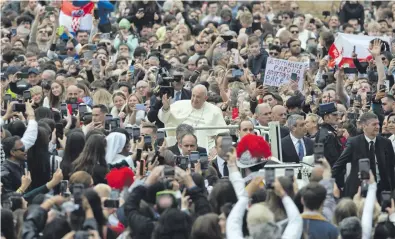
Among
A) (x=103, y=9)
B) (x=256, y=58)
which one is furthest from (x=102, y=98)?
(x=103, y=9)

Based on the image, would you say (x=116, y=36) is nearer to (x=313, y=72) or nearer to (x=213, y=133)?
(x=313, y=72)

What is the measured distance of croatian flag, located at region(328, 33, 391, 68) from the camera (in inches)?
1072

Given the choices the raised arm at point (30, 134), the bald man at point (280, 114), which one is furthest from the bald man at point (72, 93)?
the raised arm at point (30, 134)

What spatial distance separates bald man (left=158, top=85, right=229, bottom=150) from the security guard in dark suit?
1.37 meters

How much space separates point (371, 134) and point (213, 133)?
105 inches

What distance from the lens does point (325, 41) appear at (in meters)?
29.1

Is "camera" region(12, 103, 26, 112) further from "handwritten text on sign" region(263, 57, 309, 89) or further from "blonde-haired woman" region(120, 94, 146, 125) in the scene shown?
"handwritten text on sign" region(263, 57, 309, 89)

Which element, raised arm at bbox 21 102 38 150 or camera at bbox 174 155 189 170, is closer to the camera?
camera at bbox 174 155 189 170

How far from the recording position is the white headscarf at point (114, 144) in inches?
724

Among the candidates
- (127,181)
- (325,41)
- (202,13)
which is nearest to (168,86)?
(127,181)

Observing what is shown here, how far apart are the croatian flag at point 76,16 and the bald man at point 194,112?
34.9 ft

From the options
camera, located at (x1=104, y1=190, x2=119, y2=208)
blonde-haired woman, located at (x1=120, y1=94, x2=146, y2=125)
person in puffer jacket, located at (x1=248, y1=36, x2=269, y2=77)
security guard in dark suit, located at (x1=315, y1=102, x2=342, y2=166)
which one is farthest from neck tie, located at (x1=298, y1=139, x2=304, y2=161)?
person in puffer jacket, located at (x1=248, y1=36, x2=269, y2=77)

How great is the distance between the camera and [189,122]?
21.8m

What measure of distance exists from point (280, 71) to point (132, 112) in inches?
128
